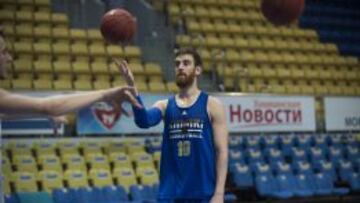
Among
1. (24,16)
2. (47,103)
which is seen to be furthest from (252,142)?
(47,103)

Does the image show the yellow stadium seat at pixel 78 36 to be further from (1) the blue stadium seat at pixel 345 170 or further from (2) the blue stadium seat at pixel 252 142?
(1) the blue stadium seat at pixel 345 170

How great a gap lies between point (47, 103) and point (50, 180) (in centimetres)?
705

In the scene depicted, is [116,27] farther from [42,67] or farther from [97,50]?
[97,50]

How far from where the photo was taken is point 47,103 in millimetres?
2582

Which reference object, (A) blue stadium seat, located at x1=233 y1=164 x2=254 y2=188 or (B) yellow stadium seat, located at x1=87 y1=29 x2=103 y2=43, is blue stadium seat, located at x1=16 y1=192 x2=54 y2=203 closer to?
(A) blue stadium seat, located at x1=233 y1=164 x2=254 y2=188

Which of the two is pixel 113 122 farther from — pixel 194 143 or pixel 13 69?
pixel 194 143

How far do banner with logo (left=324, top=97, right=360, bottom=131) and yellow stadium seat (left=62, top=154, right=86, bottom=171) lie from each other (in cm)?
587

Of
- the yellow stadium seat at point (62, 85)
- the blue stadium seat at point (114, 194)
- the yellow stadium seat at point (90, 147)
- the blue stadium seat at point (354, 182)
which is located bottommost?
the blue stadium seat at point (354, 182)

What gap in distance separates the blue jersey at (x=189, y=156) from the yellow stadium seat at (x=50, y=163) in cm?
552

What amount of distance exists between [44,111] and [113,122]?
27.1ft

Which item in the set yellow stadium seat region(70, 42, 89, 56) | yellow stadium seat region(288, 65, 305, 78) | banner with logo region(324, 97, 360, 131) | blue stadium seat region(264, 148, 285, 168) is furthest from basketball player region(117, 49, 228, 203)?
yellow stadium seat region(288, 65, 305, 78)

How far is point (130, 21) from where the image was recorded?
5.02 meters

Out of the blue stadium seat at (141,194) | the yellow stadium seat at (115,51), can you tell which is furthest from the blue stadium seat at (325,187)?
the yellow stadium seat at (115,51)

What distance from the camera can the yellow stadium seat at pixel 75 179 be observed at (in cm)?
955
